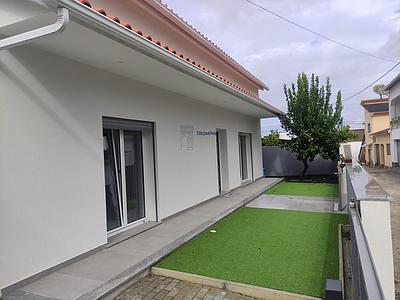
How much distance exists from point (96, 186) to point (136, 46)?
8.75 ft

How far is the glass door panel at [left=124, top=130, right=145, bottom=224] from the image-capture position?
6.99 meters

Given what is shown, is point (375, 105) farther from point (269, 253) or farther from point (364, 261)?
point (364, 261)

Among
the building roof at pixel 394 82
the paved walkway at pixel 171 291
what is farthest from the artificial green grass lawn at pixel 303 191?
the building roof at pixel 394 82

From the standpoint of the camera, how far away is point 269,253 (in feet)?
18.6

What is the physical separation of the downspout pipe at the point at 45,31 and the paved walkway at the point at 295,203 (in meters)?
8.23

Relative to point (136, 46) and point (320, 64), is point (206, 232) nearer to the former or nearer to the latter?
point (136, 46)

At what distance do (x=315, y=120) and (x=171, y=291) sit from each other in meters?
15.1

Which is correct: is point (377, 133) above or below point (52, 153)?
above

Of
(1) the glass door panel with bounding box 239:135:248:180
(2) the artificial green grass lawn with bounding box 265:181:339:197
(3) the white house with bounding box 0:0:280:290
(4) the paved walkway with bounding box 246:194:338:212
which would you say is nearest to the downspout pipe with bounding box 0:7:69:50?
(3) the white house with bounding box 0:0:280:290

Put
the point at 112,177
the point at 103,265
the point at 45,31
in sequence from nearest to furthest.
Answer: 1. the point at 45,31
2. the point at 103,265
3. the point at 112,177

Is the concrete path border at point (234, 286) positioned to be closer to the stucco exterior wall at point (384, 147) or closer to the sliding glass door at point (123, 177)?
the sliding glass door at point (123, 177)

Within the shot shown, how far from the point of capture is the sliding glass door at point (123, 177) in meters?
6.35

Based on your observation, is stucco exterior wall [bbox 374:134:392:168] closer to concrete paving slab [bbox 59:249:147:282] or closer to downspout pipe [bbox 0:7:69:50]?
concrete paving slab [bbox 59:249:147:282]

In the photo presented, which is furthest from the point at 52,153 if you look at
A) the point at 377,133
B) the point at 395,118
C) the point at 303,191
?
the point at 377,133
